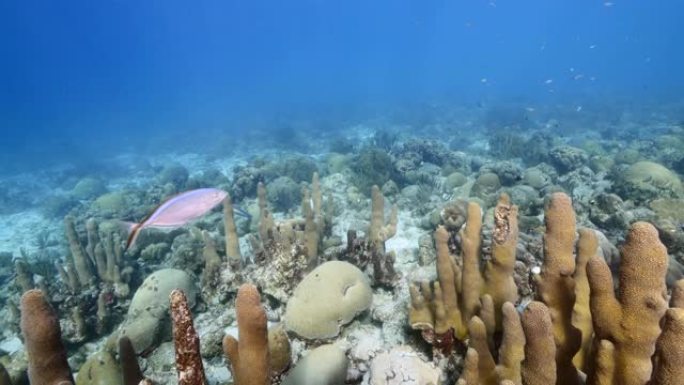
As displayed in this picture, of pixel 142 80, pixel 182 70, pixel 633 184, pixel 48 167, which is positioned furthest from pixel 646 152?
pixel 182 70

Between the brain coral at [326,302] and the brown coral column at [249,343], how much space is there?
1725mm

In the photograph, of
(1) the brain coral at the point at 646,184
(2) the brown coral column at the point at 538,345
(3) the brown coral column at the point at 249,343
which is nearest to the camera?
(2) the brown coral column at the point at 538,345

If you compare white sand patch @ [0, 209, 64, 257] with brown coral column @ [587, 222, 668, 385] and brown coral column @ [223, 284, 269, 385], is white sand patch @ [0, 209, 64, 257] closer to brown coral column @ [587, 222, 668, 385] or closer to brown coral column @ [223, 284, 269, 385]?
brown coral column @ [223, 284, 269, 385]

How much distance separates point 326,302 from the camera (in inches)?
159

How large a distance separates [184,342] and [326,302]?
7.48ft

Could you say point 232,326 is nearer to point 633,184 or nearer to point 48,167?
point 633,184

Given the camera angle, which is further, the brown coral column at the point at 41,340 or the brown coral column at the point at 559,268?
the brown coral column at the point at 559,268

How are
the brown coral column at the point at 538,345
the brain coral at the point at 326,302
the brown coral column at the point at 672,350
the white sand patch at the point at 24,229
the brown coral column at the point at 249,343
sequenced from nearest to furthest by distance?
the brown coral column at the point at 672,350
the brown coral column at the point at 538,345
the brown coral column at the point at 249,343
the brain coral at the point at 326,302
the white sand patch at the point at 24,229

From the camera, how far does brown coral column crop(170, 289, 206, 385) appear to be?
1865mm

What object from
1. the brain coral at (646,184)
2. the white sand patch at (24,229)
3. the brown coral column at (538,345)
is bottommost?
the white sand patch at (24,229)

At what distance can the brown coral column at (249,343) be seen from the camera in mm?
2061

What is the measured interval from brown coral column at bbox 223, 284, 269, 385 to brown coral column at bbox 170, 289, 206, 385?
261 mm

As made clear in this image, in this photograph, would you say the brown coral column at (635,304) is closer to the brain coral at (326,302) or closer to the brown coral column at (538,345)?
the brown coral column at (538,345)

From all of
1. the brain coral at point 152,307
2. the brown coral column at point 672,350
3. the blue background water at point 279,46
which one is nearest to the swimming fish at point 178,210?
the brain coral at point 152,307
